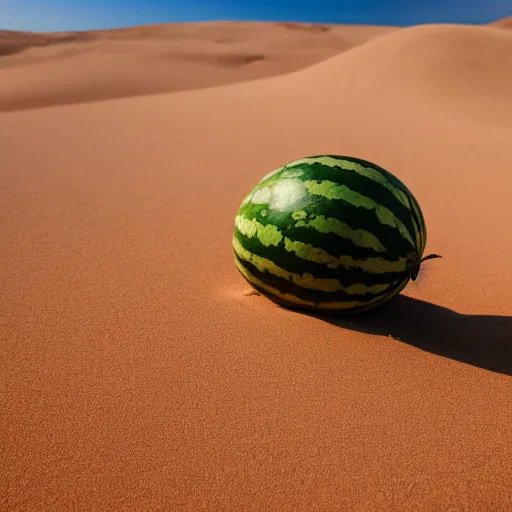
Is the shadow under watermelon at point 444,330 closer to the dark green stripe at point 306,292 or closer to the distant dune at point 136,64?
the dark green stripe at point 306,292

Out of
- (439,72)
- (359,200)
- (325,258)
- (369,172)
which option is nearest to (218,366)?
(325,258)

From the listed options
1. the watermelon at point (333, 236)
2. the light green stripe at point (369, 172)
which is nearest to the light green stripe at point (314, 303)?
the watermelon at point (333, 236)

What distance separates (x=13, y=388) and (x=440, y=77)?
7.96 m

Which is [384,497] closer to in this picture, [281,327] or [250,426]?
[250,426]

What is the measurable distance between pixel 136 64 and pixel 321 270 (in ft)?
55.4

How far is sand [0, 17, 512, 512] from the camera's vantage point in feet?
4.51

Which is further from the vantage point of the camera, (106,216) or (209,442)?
(106,216)

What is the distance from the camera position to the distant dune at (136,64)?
1316 cm

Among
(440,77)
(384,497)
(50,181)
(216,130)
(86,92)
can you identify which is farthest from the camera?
(86,92)

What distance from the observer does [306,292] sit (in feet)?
6.58

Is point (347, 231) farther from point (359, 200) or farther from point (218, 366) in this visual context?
point (218, 366)

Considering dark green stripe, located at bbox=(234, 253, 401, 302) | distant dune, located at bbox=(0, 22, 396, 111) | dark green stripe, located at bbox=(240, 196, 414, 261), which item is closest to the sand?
dark green stripe, located at bbox=(234, 253, 401, 302)

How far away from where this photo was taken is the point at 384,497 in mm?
1331

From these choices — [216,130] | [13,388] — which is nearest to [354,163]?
[13,388]
